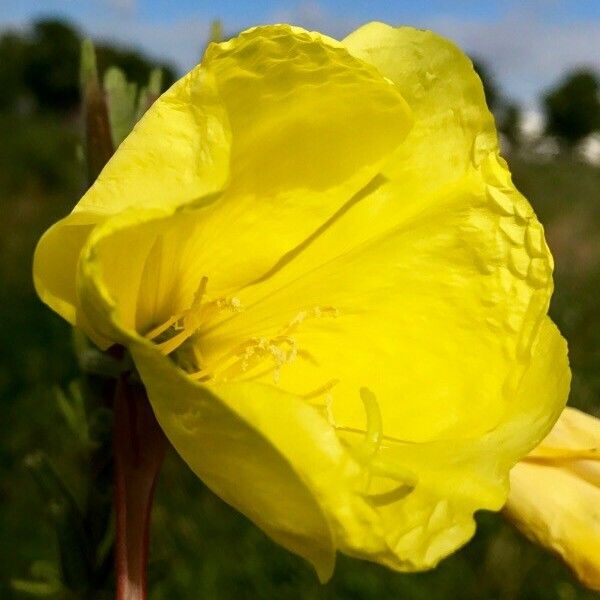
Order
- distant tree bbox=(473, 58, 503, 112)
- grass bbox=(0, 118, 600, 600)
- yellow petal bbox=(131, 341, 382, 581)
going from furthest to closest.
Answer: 1. distant tree bbox=(473, 58, 503, 112)
2. grass bbox=(0, 118, 600, 600)
3. yellow petal bbox=(131, 341, 382, 581)

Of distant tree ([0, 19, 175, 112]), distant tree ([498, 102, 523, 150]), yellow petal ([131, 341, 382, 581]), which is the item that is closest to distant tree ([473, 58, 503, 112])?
Result: distant tree ([498, 102, 523, 150])

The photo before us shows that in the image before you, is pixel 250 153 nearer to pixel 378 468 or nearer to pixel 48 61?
pixel 378 468

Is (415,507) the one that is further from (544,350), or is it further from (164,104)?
(164,104)

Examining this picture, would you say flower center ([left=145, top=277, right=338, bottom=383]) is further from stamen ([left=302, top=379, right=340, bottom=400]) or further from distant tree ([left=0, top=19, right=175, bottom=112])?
distant tree ([left=0, top=19, right=175, bottom=112])

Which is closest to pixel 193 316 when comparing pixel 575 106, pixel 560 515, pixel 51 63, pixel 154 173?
pixel 154 173

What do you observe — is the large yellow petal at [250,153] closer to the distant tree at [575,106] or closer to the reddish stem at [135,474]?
the reddish stem at [135,474]
